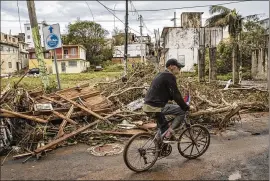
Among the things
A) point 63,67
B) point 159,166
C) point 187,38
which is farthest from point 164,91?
point 63,67

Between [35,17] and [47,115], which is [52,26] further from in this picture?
[47,115]

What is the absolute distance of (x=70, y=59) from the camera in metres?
49.7

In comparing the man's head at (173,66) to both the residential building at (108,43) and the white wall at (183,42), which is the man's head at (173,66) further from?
the residential building at (108,43)

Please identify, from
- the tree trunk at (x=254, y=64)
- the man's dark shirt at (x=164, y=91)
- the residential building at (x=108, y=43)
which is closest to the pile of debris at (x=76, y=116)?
the man's dark shirt at (x=164, y=91)

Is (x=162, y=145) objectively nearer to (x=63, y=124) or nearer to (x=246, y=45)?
(x=63, y=124)

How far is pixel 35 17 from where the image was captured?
10.5 meters

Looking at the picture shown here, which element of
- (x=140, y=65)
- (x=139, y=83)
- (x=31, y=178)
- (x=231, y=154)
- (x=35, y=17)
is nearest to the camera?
(x=31, y=178)

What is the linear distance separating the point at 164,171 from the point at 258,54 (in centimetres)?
2572

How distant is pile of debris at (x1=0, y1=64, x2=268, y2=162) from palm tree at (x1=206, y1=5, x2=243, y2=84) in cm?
1256

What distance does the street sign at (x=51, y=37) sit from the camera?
31.0 feet

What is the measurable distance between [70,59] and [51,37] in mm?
41325

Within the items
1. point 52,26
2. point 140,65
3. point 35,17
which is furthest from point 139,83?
point 35,17

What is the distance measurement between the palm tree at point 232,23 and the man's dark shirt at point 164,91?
18.6m

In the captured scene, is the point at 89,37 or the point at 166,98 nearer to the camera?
the point at 166,98
